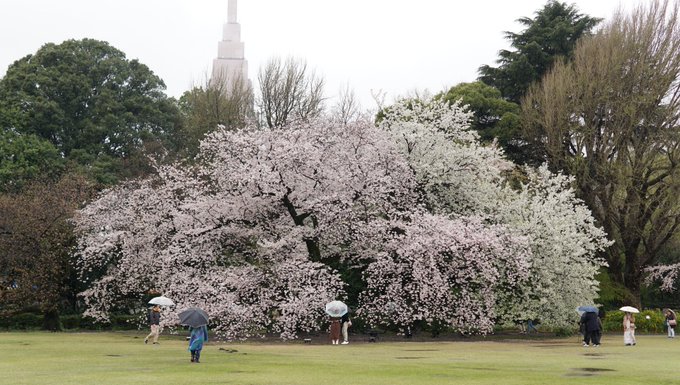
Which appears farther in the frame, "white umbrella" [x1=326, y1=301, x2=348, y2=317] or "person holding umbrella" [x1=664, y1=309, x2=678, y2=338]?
"person holding umbrella" [x1=664, y1=309, x2=678, y2=338]

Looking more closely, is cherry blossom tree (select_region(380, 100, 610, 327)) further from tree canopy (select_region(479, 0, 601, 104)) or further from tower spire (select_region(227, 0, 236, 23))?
tower spire (select_region(227, 0, 236, 23))

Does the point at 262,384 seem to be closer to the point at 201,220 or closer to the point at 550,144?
the point at 201,220

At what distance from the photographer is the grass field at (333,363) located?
16578mm

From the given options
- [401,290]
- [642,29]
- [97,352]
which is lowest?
[97,352]

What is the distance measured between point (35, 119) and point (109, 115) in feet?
17.6

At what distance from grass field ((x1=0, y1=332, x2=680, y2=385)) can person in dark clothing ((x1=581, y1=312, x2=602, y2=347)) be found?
60cm

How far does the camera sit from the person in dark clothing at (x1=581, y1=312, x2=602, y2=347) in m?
30.0

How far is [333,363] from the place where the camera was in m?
20.6

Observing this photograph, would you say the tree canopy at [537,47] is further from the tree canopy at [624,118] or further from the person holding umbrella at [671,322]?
the person holding umbrella at [671,322]

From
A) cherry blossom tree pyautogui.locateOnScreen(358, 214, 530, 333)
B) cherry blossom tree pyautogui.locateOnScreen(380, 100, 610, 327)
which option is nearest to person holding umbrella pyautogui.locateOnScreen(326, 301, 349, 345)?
cherry blossom tree pyautogui.locateOnScreen(358, 214, 530, 333)

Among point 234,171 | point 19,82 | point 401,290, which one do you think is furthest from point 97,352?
point 19,82

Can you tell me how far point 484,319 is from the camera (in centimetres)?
3244

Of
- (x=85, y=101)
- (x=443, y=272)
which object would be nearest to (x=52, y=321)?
(x=443, y=272)

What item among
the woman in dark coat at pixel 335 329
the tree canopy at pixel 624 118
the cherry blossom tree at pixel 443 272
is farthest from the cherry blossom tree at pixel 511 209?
the woman in dark coat at pixel 335 329
